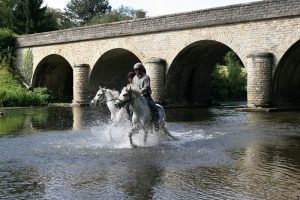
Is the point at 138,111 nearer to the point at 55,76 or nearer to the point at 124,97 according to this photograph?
the point at 124,97

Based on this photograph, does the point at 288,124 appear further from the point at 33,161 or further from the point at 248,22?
the point at 33,161

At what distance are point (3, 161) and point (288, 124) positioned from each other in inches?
440

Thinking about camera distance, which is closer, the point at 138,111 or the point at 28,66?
the point at 138,111

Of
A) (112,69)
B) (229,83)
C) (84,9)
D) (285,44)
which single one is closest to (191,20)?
(285,44)

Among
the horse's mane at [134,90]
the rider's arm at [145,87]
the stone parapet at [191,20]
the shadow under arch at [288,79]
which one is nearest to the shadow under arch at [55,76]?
the stone parapet at [191,20]

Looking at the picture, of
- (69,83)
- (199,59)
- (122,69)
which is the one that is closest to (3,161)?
(199,59)

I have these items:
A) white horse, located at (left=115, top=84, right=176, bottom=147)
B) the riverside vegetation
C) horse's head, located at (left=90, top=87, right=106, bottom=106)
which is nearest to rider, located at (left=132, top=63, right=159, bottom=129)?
white horse, located at (left=115, top=84, right=176, bottom=147)

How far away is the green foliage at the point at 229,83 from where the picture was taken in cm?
4259

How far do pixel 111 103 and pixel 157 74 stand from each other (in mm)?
15139

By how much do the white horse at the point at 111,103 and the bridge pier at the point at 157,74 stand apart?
49.4 ft

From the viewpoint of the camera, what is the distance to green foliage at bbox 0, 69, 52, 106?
107 feet

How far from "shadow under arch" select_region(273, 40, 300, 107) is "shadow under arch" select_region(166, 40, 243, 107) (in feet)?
13.9

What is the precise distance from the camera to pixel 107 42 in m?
33.0

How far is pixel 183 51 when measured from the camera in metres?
28.7
